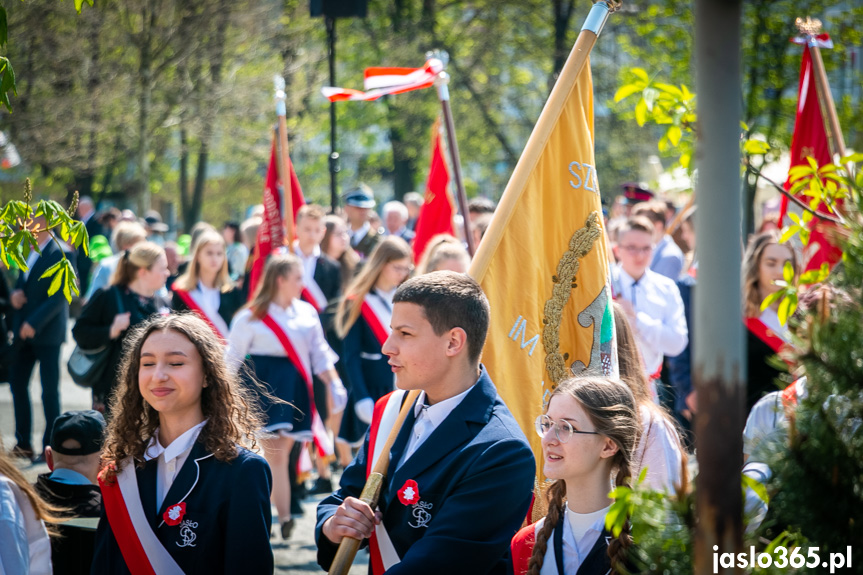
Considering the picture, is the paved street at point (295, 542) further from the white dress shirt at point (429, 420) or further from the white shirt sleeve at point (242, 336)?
the white dress shirt at point (429, 420)

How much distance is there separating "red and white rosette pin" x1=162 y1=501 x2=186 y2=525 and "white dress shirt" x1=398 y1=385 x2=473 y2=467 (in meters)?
0.73

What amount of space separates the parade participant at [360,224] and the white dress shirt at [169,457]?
8720 mm

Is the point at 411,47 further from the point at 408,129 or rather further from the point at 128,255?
the point at 128,255

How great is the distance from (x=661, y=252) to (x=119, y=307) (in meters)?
5.03

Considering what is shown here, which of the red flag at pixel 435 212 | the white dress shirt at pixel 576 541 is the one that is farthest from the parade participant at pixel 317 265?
the white dress shirt at pixel 576 541

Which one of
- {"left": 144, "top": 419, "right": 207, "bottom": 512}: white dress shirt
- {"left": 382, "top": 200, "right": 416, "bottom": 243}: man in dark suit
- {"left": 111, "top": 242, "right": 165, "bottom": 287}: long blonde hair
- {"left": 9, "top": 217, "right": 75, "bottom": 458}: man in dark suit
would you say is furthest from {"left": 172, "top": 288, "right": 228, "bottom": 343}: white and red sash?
{"left": 144, "top": 419, "right": 207, "bottom": 512}: white dress shirt

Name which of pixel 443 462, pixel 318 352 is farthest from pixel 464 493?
pixel 318 352

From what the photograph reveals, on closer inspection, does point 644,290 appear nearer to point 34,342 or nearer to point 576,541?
point 576,541

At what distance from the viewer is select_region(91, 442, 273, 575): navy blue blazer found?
10.1 ft

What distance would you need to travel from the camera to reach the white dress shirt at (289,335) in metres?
7.18

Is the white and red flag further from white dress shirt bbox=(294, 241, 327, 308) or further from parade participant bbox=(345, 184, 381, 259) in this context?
parade participant bbox=(345, 184, 381, 259)

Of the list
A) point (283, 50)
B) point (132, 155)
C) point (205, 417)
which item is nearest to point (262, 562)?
point (205, 417)

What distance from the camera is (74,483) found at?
4.01 meters

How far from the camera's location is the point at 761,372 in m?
5.81
